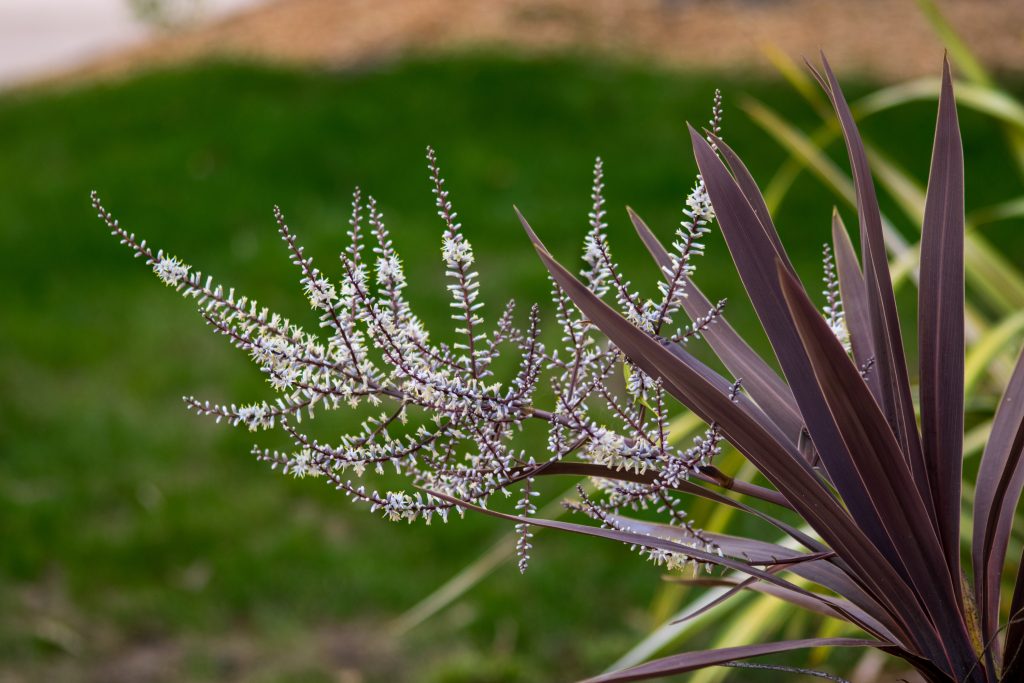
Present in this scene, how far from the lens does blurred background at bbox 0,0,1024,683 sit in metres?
3.23

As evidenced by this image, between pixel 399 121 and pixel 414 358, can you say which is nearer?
pixel 414 358

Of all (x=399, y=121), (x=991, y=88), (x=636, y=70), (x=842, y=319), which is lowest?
(x=842, y=319)

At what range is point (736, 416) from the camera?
0.97 m

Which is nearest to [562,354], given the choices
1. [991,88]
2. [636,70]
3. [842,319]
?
[991,88]

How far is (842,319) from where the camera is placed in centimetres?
127

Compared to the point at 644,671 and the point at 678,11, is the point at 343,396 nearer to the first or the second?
the point at 644,671

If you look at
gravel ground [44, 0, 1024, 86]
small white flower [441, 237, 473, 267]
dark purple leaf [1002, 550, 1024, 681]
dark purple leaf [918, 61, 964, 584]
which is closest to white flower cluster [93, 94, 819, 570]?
small white flower [441, 237, 473, 267]

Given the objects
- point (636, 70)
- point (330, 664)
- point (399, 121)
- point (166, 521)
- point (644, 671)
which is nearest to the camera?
point (644, 671)

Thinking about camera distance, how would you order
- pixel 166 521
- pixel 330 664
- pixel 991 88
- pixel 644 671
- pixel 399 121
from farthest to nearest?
pixel 399 121 < pixel 166 521 < pixel 330 664 < pixel 991 88 < pixel 644 671

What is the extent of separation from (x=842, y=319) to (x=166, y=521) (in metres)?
3.24

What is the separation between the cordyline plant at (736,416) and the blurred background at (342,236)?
3.10 feet

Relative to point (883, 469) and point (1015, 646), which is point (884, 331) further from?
point (1015, 646)

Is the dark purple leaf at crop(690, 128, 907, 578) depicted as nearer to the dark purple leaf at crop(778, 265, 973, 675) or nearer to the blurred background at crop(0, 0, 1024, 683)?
the dark purple leaf at crop(778, 265, 973, 675)

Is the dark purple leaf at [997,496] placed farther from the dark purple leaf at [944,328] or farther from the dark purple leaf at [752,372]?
the dark purple leaf at [752,372]
